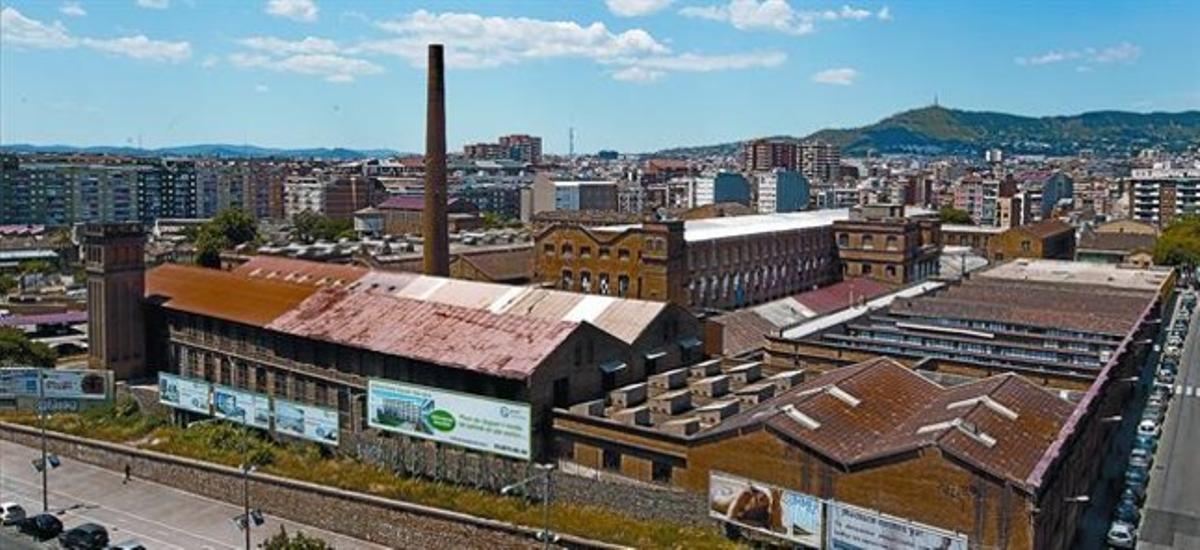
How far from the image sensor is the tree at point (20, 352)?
62062 mm

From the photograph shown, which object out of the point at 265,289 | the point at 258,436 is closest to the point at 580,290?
the point at 265,289

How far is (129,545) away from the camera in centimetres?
3934

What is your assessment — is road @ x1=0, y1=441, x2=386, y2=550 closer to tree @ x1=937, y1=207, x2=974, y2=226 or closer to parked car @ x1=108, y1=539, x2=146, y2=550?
parked car @ x1=108, y1=539, x2=146, y2=550

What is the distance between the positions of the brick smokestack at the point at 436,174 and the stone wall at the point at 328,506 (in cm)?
2774

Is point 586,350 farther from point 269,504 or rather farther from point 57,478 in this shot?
point 57,478

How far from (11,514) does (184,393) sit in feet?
38.0

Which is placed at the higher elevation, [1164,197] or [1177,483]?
[1164,197]

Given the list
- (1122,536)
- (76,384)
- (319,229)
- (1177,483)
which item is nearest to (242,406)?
(76,384)

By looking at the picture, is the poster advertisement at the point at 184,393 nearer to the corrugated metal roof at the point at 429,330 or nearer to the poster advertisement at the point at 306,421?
the corrugated metal roof at the point at 429,330

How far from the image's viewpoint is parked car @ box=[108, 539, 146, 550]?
38.5 metres

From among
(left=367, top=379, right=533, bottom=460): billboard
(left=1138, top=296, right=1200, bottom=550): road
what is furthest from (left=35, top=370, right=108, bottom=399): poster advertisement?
(left=1138, top=296, right=1200, bottom=550): road

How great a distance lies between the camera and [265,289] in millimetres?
59344

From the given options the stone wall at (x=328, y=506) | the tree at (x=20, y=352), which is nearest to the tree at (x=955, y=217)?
the tree at (x=20, y=352)

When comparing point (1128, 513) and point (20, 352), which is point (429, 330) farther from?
point (20, 352)
